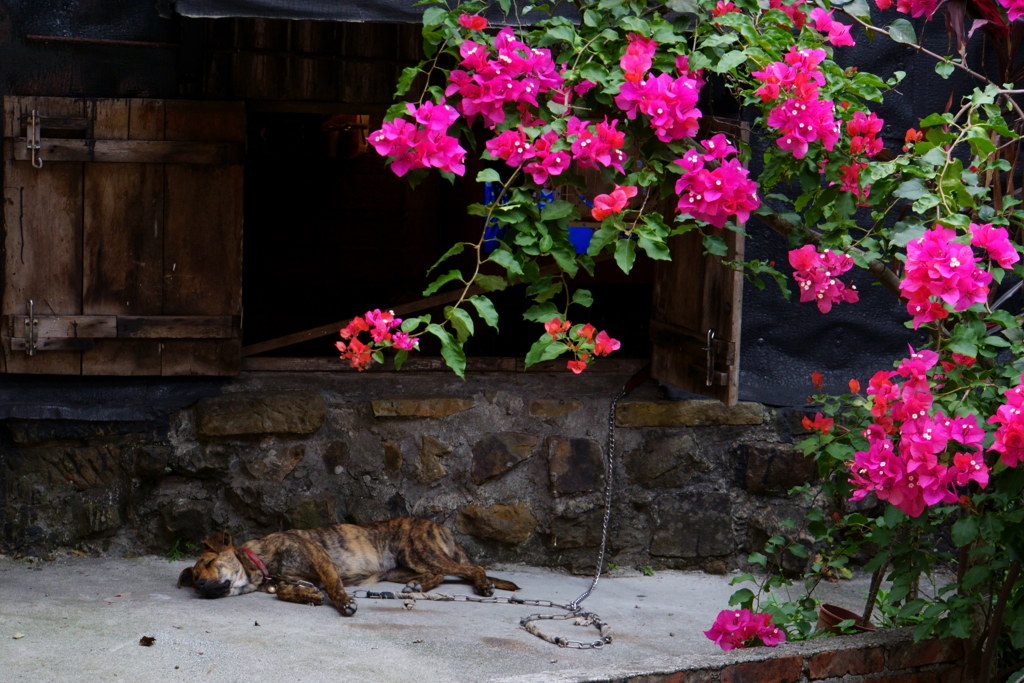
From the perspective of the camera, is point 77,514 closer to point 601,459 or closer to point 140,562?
point 140,562

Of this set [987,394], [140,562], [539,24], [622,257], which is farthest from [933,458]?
[140,562]

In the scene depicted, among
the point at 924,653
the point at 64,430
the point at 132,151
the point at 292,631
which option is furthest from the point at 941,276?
the point at 64,430

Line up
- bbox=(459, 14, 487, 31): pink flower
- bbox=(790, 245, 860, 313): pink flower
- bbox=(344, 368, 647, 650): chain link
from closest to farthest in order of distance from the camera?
bbox=(459, 14, 487, 31): pink flower, bbox=(790, 245, 860, 313): pink flower, bbox=(344, 368, 647, 650): chain link

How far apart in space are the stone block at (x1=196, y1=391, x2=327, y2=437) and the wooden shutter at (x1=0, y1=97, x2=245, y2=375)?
0.22 meters

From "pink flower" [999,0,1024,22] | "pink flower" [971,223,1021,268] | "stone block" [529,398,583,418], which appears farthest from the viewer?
"stone block" [529,398,583,418]

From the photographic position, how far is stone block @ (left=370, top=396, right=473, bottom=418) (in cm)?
467

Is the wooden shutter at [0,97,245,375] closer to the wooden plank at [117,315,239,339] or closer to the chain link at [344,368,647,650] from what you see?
the wooden plank at [117,315,239,339]

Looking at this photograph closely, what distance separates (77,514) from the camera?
177 inches

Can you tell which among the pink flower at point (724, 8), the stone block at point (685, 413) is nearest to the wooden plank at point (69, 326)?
the stone block at point (685, 413)

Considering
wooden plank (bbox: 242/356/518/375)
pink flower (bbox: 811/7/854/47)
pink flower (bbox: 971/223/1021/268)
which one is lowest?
wooden plank (bbox: 242/356/518/375)

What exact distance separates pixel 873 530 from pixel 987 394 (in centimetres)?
63

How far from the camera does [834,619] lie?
3602mm

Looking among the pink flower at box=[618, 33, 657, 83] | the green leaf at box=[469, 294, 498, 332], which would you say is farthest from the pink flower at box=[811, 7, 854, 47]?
the green leaf at box=[469, 294, 498, 332]

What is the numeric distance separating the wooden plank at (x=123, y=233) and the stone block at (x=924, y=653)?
3.15 metres
